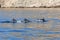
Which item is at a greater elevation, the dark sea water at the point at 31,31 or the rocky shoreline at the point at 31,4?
the dark sea water at the point at 31,31

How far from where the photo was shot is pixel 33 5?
403 feet

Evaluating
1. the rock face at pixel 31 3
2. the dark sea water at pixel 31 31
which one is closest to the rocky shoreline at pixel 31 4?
the rock face at pixel 31 3

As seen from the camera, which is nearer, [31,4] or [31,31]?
[31,31]

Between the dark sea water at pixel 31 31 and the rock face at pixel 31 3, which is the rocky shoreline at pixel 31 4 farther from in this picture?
the dark sea water at pixel 31 31

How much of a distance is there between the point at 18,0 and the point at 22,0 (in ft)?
4.98

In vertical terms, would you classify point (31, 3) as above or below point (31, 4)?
above

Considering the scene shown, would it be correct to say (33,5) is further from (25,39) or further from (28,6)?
(25,39)

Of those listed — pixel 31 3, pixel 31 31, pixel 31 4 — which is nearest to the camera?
pixel 31 31

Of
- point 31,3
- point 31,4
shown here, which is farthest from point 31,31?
point 31,3

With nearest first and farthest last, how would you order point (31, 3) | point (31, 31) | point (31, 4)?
point (31, 31) → point (31, 4) → point (31, 3)

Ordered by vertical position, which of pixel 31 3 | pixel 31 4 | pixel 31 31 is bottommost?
pixel 31 4

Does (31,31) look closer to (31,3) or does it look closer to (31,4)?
(31,4)

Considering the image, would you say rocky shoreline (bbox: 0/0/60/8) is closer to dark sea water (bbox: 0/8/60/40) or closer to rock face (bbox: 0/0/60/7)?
rock face (bbox: 0/0/60/7)

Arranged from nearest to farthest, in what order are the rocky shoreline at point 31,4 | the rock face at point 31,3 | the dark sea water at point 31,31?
the dark sea water at point 31,31 < the rocky shoreline at point 31,4 < the rock face at point 31,3
